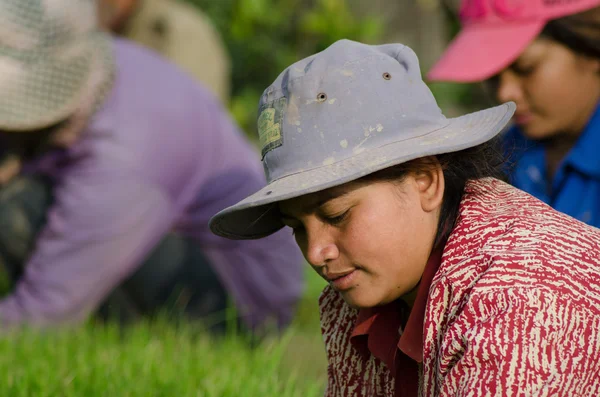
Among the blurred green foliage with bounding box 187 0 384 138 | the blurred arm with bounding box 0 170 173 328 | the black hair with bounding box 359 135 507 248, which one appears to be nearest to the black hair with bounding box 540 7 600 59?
the black hair with bounding box 359 135 507 248

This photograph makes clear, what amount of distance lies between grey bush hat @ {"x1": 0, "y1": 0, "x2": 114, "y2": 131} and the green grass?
797 millimetres

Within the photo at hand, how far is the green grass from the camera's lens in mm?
2771

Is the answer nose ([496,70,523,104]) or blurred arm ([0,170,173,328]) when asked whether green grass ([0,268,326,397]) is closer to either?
blurred arm ([0,170,173,328])

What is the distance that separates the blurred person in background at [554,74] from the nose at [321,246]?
4.89ft

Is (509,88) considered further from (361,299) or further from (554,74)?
(361,299)

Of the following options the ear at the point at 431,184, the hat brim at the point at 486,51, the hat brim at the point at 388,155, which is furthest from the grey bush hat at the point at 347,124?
the hat brim at the point at 486,51

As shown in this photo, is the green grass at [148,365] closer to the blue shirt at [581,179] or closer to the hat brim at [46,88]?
the hat brim at [46,88]

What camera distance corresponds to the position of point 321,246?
6.64 ft

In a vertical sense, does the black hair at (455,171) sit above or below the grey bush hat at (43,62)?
below

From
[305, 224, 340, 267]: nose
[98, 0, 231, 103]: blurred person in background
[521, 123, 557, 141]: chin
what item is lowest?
[521, 123, 557, 141]: chin

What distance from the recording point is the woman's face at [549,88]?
3371 mm

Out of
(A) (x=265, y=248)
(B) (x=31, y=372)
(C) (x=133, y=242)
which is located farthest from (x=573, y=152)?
(B) (x=31, y=372)

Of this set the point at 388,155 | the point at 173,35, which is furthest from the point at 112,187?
the point at 173,35

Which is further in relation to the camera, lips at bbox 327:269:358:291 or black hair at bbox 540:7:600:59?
black hair at bbox 540:7:600:59
